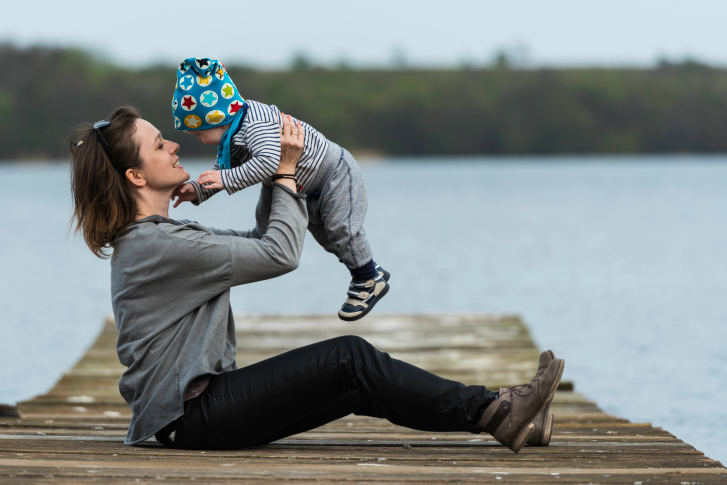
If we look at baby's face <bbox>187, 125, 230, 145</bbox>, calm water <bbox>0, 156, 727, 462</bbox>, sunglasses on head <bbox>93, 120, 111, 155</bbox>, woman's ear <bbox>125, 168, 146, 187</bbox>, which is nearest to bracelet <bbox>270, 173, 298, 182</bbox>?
baby's face <bbox>187, 125, 230, 145</bbox>

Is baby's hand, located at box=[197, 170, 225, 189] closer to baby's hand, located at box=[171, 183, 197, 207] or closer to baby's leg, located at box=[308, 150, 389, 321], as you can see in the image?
baby's hand, located at box=[171, 183, 197, 207]

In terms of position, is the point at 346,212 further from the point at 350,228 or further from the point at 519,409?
the point at 519,409

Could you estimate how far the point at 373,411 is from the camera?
3070 millimetres

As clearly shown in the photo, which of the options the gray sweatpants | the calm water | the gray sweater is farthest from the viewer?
the calm water

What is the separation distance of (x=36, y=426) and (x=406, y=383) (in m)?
1.64

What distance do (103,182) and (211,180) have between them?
366 mm

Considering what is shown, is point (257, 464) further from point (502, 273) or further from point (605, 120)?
point (605, 120)

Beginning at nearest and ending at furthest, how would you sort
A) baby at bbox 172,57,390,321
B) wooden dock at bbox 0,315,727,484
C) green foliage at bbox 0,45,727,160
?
wooden dock at bbox 0,315,727,484
baby at bbox 172,57,390,321
green foliage at bbox 0,45,727,160

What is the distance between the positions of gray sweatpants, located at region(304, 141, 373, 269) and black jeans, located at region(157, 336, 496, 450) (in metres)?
0.47

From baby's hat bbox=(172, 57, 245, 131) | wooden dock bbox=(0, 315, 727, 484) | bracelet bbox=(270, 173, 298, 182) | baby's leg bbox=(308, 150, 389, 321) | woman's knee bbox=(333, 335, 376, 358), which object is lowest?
wooden dock bbox=(0, 315, 727, 484)

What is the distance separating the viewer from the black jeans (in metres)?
2.92

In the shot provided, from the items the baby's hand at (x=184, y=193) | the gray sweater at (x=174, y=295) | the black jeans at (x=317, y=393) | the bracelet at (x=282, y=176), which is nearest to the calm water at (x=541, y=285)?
the baby's hand at (x=184, y=193)

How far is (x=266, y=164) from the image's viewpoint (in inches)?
121

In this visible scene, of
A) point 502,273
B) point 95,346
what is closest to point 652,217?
point 502,273
